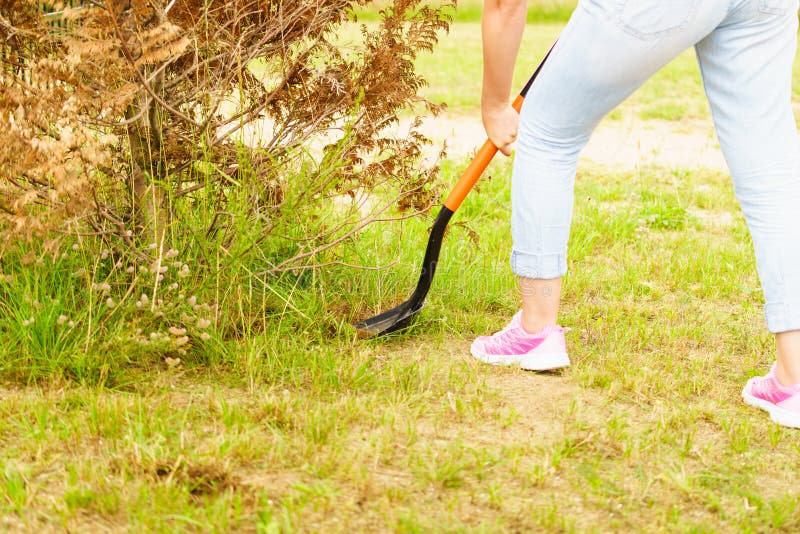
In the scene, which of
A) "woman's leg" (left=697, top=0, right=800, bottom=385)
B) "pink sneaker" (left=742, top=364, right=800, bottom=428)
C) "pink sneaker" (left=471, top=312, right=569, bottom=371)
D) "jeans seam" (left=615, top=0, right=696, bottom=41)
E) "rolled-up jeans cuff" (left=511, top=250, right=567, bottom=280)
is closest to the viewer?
"jeans seam" (left=615, top=0, right=696, bottom=41)

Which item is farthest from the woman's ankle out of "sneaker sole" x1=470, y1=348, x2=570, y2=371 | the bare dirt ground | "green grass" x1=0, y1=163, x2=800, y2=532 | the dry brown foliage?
the bare dirt ground

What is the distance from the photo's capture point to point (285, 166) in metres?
3.11

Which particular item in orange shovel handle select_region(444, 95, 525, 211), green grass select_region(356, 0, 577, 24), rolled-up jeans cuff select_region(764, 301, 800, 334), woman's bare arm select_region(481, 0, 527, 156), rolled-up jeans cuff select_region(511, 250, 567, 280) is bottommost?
rolled-up jeans cuff select_region(764, 301, 800, 334)

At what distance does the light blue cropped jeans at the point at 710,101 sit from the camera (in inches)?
93.9

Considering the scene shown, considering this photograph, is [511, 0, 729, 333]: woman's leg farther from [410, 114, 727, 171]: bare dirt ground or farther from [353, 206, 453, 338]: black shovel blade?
[410, 114, 727, 171]: bare dirt ground

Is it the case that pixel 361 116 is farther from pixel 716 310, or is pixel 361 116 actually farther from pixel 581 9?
pixel 716 310

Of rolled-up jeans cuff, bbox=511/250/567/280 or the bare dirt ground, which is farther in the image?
the bare dirt ground

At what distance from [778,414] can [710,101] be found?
0.87m

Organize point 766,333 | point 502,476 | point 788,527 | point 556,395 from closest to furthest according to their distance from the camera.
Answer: point 788,527 < point 502,476 < point 556,395 < point 766,333

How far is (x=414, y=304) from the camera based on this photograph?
3.10 m

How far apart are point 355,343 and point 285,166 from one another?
0.63 meters

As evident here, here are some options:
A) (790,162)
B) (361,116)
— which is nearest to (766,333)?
(790,162)

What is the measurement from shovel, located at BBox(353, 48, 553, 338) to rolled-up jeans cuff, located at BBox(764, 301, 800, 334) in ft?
3.03

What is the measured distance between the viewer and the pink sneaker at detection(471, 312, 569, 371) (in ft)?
9.29
